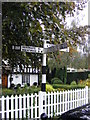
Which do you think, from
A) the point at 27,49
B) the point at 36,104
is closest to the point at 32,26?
the point at 27,49

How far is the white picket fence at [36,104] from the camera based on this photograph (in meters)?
5.09

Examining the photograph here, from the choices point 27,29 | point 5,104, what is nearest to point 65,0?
point 27,29

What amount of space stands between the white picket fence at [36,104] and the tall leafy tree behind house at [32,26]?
3.87 feet

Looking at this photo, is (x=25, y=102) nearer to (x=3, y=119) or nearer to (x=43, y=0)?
(x=3, y=119)

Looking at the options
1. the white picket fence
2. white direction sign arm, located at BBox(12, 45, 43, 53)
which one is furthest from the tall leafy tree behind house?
the white picket fence

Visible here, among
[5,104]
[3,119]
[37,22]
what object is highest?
[37,22]

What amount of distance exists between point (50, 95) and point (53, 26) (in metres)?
2.04

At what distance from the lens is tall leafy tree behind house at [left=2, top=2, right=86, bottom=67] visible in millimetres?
4867

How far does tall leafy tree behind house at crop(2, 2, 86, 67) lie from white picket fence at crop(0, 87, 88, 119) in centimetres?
118

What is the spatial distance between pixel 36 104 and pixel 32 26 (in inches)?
84.1

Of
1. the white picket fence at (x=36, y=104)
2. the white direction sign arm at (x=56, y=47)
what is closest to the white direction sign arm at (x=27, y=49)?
the white direction sign arm at (x=56, y=47)

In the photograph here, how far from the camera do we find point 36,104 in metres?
5.66

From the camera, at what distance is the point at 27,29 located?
207 inches

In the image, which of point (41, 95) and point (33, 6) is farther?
point (41, 95)
